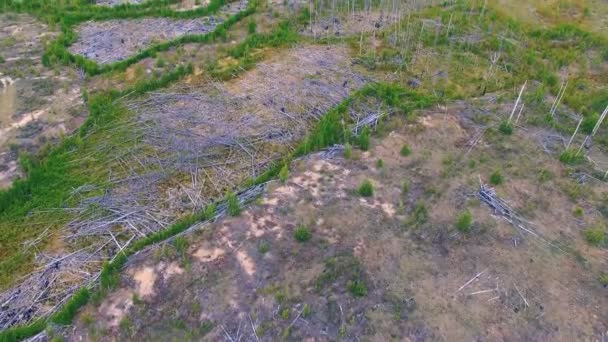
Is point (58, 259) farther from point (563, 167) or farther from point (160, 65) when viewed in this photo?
point (563, 167)

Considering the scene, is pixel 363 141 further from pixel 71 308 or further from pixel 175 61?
pixel 175 61

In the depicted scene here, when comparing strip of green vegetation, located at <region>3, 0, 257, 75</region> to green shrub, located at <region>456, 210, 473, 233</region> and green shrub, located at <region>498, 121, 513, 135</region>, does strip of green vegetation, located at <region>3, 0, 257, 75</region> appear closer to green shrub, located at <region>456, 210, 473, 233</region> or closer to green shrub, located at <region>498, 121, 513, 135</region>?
green shrub, located at <region>498, 121, 513, 135</region>

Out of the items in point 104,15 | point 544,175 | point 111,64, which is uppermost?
point 104,15

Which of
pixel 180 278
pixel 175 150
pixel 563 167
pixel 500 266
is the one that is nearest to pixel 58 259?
pixel 180 278

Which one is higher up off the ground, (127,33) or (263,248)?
(127,33)

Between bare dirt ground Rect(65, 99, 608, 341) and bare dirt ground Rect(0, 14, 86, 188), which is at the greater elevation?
bare dirt ground Rect(0, 14, 86, 188)

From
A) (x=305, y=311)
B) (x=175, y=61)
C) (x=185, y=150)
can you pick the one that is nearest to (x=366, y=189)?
(x=305, y=311)

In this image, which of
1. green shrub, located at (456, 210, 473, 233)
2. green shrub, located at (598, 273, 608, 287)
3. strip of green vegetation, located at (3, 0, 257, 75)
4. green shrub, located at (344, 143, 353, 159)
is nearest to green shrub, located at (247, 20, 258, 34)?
strip of green vegetation, located at (3, 0, 257, 75)
